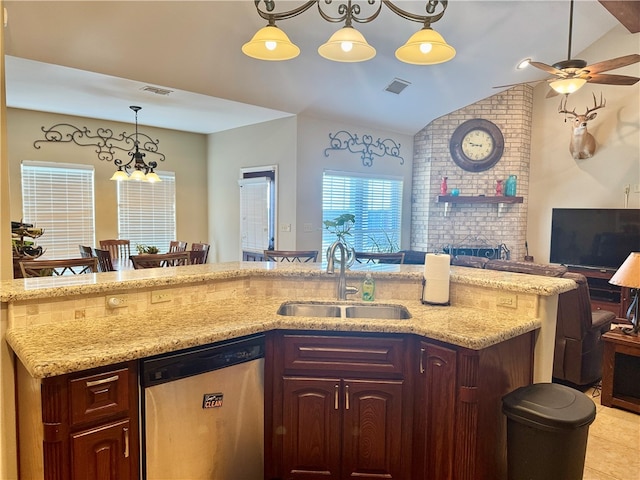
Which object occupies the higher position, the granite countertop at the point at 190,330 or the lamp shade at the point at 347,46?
the lamp shade at the point at 347,46

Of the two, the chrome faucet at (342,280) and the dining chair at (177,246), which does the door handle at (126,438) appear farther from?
the dining chair at (177,246)

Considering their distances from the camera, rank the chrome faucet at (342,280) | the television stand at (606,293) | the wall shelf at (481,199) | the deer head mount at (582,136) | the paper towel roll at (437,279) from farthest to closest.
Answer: the wall shelf at (481,199), the deer head mount at (582,136), the television stand at (606,293), the chrome faucet at (342,280), the paper towel roll at (437,279)

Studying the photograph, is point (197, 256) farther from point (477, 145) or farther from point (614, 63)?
point (477, 145)

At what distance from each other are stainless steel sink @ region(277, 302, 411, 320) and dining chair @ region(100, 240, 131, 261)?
4.07m

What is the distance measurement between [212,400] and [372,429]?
80 centimetres

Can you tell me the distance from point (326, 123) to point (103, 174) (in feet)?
11.1

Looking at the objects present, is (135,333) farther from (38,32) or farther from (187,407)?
(38,32)

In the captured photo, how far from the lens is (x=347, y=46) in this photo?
229 cm

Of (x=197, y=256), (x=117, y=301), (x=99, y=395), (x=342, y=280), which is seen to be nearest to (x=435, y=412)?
(x=342, y=280)

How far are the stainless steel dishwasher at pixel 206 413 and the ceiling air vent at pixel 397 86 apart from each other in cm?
436

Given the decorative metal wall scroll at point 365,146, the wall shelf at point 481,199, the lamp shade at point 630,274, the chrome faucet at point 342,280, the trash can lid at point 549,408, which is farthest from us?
the wall shelf at point 481,199

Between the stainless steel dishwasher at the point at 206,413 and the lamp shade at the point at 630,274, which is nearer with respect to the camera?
the stainless steel dishwasher at the point at 206,413

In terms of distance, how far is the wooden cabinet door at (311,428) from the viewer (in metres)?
2.11

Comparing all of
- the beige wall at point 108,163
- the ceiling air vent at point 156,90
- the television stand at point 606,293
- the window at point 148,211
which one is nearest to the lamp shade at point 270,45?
the ceiling air vent at point 156,90
